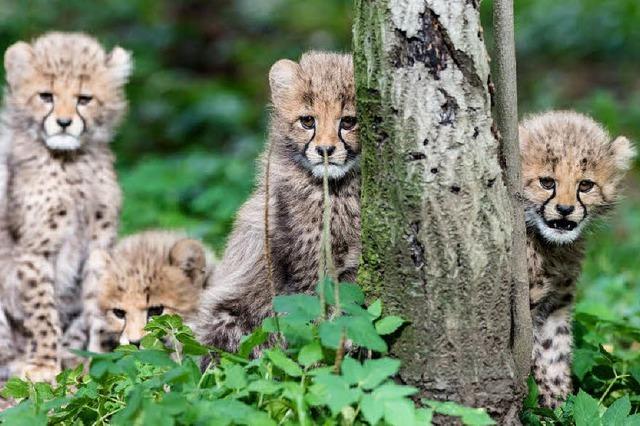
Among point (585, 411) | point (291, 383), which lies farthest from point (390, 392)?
point (585, 411)

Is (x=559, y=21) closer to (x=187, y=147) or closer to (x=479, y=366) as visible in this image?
(x=187, y=147)

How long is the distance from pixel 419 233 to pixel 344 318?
1.24 feet

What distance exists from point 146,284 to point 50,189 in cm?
78

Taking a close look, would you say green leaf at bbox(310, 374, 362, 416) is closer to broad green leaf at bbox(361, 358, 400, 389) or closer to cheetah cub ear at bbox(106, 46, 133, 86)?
broad green leaf at bbox(361, 358, 400, 389)

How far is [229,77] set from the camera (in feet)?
42.3

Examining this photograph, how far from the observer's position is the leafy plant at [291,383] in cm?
303

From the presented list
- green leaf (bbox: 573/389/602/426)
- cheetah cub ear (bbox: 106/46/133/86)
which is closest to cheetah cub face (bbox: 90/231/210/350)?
cheetah cub ear (bbox: 106/46/133/86)

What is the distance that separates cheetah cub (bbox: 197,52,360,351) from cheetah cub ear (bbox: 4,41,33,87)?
5.80ft

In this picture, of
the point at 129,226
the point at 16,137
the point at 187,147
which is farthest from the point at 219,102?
the point at 16,137

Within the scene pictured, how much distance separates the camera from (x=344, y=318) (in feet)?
10.5

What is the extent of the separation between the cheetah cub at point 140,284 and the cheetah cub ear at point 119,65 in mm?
910

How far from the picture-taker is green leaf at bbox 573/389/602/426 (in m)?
3.51

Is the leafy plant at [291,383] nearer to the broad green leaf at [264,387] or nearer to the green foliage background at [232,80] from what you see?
the broad green leaf at [264,387]

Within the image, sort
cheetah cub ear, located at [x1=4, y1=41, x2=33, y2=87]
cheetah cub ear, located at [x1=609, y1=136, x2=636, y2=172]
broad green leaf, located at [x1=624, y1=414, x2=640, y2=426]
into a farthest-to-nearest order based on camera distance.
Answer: cheetah cub ear, located at [x1=4, y1=41, x2=33, y2=87] → cheetah cub ear, located at [x1=609, y1=136, x2=636, y2=172] → broad green leaf, located at [x1=624, y1=414, x2=640, y2=426]
